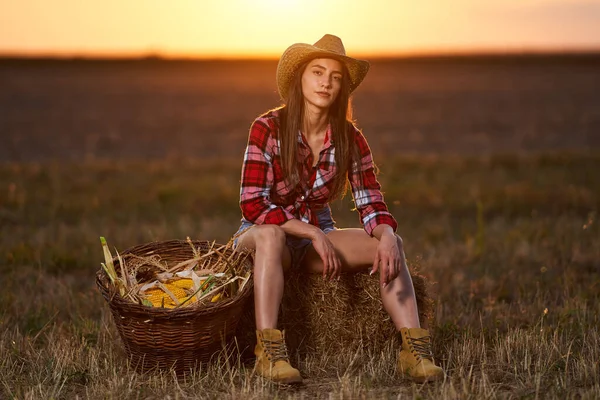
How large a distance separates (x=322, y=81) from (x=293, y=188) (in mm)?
687

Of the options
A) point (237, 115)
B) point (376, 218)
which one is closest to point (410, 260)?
point (376, 218)

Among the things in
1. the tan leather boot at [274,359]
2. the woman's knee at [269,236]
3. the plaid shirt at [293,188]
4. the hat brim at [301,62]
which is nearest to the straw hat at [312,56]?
the hat brim at [301,62]

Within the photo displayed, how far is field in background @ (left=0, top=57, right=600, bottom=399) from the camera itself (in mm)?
4359

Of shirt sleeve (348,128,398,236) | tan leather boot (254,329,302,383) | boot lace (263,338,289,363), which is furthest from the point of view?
shirt sleeve (348,128,398,236)

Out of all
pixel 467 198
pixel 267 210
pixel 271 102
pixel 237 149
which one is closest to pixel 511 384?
pixel 267 210

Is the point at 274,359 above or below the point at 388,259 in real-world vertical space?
below

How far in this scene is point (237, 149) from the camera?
22.1m

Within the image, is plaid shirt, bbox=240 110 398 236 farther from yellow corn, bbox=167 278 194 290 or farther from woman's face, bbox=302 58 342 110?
yellow corn, bbox=167 278 194 290

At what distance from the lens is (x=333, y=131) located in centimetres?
484

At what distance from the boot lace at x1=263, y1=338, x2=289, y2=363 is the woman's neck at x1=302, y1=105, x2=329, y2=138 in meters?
1.36

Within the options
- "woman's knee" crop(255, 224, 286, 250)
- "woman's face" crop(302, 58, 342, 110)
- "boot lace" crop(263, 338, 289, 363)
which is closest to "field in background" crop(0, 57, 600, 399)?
"boot lace" crop(263, 338, 289, 363)

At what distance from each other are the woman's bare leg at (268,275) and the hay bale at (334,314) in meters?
0.44

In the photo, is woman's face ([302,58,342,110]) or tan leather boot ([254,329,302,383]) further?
woman's face ([302,58,342,110])

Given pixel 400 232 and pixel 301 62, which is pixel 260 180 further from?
pixel 400 232
